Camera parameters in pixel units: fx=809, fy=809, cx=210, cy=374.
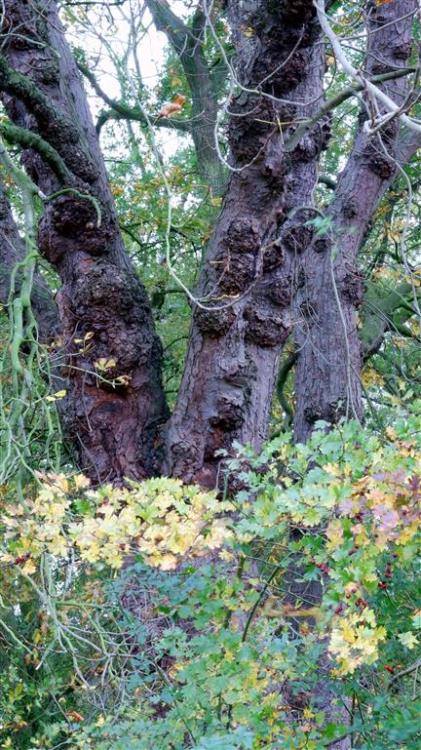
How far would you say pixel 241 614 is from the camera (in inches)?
111

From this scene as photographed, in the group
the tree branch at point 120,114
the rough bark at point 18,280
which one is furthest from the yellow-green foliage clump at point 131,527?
the tree branch at point 120,114

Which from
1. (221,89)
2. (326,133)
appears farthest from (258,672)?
(221,89)

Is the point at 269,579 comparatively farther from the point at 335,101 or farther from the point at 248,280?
the point at 335,101

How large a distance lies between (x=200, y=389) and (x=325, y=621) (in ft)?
5.53

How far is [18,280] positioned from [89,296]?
1.81 ft

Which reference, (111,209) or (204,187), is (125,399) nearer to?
(111,209)

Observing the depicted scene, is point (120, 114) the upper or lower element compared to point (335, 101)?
upper

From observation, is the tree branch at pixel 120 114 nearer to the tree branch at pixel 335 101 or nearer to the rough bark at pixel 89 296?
the rough bark at pixel 89 296

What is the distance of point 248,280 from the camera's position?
143 inches

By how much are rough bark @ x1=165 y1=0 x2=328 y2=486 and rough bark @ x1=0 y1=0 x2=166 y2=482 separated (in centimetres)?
23

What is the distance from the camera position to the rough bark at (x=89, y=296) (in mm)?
3760

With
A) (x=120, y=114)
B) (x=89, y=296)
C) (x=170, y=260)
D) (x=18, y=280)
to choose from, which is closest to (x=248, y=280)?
(x=170, y=260)

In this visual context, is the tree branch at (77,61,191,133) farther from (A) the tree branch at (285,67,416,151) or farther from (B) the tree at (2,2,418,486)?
(A) the tree branch at (285,67,416,151)

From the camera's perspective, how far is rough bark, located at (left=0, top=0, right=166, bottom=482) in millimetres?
3760
